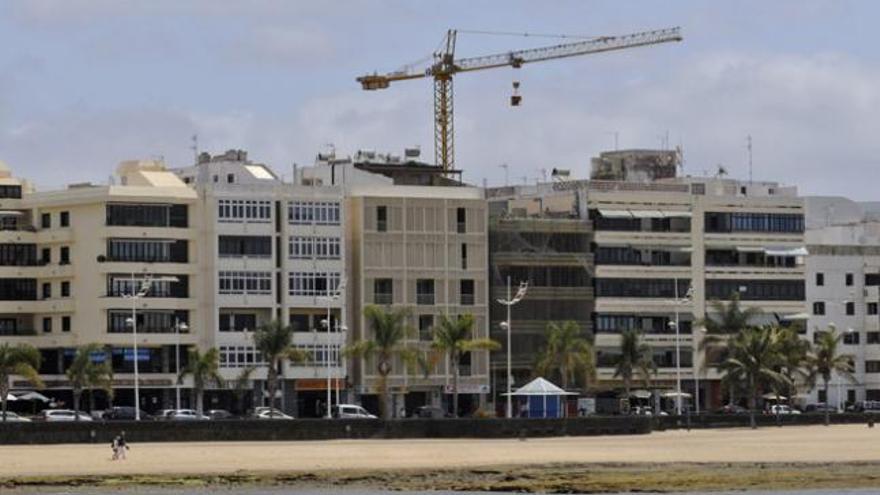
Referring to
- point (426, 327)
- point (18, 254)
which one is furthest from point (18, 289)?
point (426, 327)

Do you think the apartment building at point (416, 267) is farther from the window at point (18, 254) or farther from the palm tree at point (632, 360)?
the window at point (18, 254)

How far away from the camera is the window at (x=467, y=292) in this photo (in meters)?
159

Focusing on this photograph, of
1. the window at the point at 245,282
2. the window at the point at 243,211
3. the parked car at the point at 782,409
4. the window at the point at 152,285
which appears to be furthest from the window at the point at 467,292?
the parked car at the point at 782,409

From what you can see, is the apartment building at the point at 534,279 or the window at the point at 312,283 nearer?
the window at the point at 312,283

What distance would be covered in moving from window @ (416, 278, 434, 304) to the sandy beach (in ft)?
104

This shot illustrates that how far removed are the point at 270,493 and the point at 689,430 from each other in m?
51.7

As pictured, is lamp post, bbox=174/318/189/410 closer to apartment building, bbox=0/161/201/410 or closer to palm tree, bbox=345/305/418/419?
apartment building, bbox=0/161/201/410

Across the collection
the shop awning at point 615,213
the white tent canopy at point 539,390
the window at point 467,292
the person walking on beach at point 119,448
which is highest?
the shop awning at point 615,213

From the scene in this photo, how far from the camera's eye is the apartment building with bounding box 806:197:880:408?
178 m

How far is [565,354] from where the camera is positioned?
15575cm

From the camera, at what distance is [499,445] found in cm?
11838

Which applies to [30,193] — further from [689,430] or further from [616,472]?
[616,472]

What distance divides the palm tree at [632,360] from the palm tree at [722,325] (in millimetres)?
4137

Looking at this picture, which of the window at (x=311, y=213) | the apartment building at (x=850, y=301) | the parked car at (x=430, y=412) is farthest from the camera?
the apartment building at (x=850, y=301)
